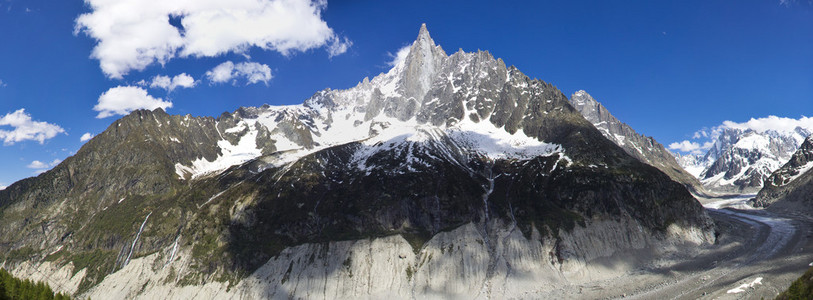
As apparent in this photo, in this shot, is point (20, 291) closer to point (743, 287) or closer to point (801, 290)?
point (801, 290)

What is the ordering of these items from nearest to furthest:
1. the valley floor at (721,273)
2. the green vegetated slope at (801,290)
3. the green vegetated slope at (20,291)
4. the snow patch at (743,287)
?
the green vegetated slope at (801,290), the green vegetated slope at (20,291), the snow patch at (743,287), the valley floor at (721,273)

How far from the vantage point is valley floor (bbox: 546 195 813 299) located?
10844 cm

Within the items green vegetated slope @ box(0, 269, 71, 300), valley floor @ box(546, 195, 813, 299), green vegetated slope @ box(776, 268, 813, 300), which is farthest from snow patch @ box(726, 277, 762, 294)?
green vegetated slope @ box(0, 269, 71, 300)

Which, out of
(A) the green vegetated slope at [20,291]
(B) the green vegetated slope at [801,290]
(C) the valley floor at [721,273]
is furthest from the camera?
(C) the valley floor at [721,273]

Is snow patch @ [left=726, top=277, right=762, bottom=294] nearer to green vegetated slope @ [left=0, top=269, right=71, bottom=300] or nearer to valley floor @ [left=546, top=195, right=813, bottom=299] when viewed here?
valley floor @ [left=546, top=195, right=813, bottom=299]

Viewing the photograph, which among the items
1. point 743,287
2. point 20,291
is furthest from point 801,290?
point 20,291

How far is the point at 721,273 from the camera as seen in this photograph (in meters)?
125

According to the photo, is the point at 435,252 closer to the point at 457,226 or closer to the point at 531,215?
the point at 457,226

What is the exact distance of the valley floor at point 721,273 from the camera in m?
108

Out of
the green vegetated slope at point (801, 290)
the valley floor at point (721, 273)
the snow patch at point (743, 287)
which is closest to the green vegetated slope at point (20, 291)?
the valley floor at point (721, 273)

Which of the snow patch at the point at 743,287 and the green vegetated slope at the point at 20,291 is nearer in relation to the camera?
the green vegetated slope at the point at 20,291

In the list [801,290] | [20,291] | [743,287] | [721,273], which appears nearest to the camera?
[801,290]

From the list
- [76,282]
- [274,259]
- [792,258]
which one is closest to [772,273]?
[792,258]

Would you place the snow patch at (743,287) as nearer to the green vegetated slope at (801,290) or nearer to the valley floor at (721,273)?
the valley floor at (721,273)
